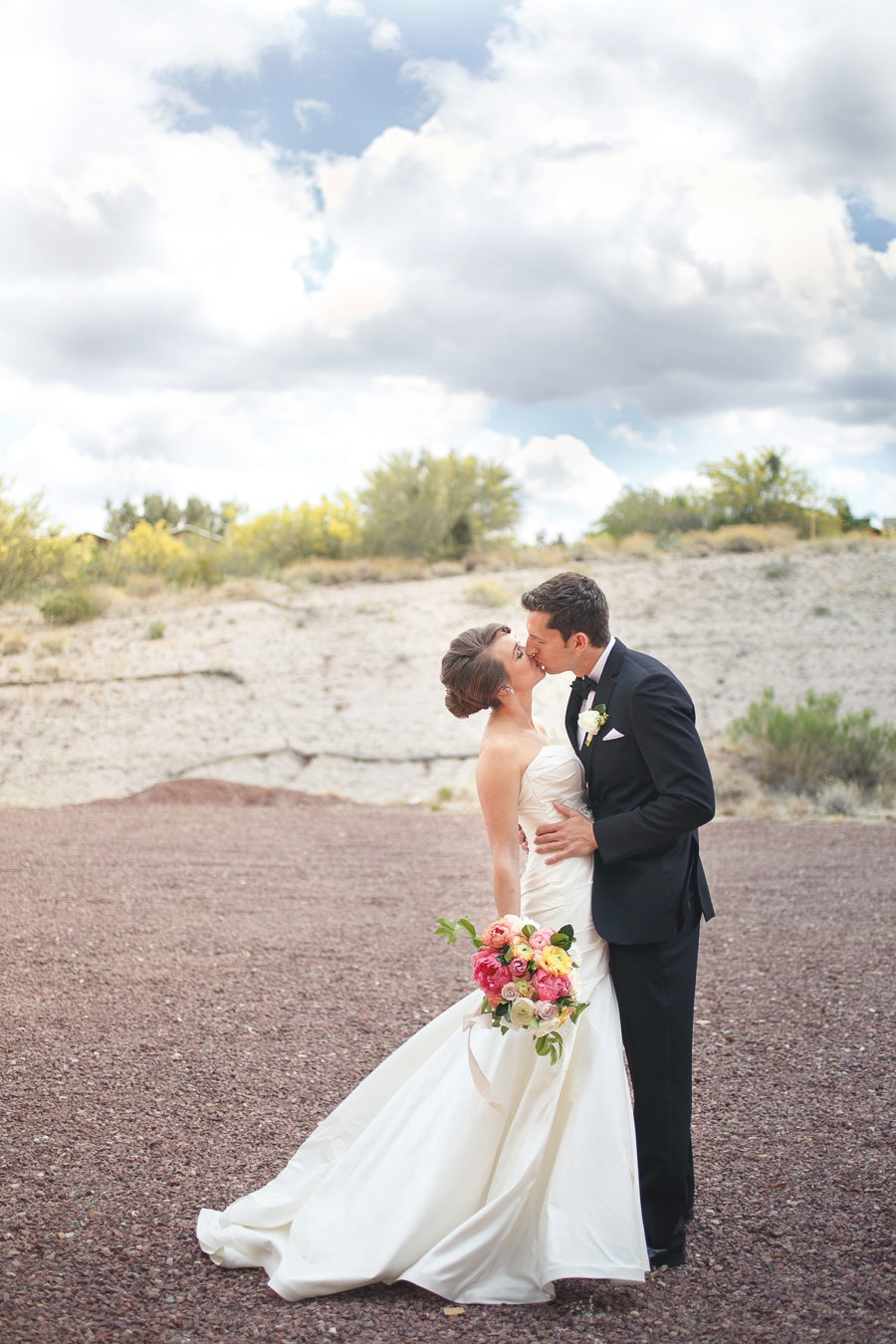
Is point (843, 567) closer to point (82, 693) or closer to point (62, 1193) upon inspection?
point (82, 693)

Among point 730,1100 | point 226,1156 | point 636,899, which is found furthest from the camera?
point 730,1100

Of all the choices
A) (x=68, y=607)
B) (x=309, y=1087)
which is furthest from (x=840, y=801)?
(x=68, y=607)

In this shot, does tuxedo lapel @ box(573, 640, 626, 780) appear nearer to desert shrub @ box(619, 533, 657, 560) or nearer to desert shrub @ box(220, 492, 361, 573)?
desert shrub @ box(619, 533, 657, 560)

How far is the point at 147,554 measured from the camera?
105 ft

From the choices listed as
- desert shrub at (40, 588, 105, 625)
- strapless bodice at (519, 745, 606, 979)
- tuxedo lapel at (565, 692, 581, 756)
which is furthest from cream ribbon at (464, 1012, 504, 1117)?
desert shrub at (40, 588, 105, 625)

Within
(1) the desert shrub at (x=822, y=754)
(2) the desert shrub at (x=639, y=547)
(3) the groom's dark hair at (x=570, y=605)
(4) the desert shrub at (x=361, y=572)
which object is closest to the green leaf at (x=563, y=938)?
(3) the groom's dark hair at (x=570, y=605)

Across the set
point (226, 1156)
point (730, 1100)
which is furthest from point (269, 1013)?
point (730, 1100)

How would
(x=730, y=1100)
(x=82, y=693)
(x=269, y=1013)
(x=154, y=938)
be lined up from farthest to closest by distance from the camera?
1. (x=82, y=693)
2. (x=154, y=938)
3. (x=269, y=1013)
4. (x=730, y=1100)

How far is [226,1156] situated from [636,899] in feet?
7.00

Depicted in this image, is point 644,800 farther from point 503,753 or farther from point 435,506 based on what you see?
point 435,506

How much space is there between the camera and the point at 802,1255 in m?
3.24

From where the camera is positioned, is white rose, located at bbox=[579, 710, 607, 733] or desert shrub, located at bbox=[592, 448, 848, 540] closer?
white rose, located at bbox=[579, 710, 607, 733]

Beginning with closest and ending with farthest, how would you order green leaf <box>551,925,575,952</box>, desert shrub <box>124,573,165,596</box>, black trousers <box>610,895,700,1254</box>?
green leaf <box>551,925,575,952</box>
black trousers <box>610,895,700,1254</box>
desert shrub <box>124,573,165,596</box>

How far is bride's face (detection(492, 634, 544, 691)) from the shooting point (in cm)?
332
